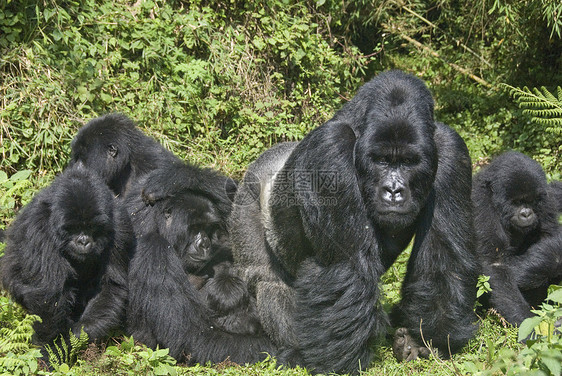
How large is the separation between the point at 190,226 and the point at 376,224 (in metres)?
1.60

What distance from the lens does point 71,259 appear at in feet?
16.1

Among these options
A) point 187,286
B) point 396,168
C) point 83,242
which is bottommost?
point 187,286

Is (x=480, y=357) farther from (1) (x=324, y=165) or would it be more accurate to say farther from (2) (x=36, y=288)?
(2) (x=36, y=288)

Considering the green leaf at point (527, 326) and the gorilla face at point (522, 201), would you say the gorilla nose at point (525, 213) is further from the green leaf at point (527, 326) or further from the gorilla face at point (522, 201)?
the green leaf at point (527, 326)

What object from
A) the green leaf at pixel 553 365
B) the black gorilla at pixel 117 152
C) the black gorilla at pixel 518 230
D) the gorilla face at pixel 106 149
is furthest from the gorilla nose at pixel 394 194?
the gorilla face at pixel 106 149

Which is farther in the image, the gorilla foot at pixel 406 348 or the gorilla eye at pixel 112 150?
the gorilla eye at pixel 112 150

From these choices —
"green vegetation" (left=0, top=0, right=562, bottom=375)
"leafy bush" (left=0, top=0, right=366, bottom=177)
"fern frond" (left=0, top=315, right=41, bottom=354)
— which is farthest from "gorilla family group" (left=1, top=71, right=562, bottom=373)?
"leafy bush" (left=0, top=0, right=366, bottom=177)

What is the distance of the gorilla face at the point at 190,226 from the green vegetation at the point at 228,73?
5.48ft

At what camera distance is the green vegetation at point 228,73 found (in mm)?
7176

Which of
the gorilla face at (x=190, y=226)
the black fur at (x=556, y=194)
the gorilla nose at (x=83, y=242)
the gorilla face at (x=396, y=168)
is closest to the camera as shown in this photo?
the gorilla face at (x=396, y=168)

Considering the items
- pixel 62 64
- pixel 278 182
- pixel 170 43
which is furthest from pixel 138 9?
pixel 278 182

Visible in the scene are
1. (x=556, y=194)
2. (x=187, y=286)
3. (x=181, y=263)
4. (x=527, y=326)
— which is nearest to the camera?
(x=527, y=326)

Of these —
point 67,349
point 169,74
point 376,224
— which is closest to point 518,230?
point 376,224

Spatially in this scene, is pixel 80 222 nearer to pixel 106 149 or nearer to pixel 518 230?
pixel 106 149
